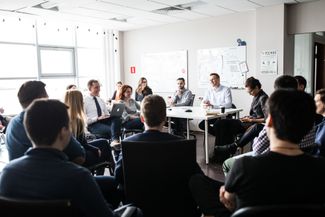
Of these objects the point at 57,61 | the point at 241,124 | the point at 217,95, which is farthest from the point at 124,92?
the point at 57,61

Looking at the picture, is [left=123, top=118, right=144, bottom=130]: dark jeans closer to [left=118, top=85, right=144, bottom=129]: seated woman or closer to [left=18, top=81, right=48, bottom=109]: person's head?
[left=118, top=85, right=144, bottom=129]: seated woman

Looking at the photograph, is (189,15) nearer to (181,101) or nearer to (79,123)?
(181,101)

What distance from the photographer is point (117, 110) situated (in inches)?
183

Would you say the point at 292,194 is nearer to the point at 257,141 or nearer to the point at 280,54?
the point at 257,141

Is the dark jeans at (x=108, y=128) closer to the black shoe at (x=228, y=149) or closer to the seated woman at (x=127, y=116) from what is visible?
the seated woman at (x=127, y=116)

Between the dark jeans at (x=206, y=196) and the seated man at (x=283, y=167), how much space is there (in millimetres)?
374

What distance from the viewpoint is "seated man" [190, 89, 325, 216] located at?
1.17 m

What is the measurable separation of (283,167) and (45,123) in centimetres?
96

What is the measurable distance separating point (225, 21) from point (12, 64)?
14.5 ft

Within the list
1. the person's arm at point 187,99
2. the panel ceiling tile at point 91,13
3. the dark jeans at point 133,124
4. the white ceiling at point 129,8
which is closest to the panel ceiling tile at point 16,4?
the white ceiling at point 129,8

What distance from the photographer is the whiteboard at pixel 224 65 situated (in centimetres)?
616

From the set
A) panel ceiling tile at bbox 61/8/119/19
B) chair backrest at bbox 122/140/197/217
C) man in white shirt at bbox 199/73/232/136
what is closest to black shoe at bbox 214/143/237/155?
man in white shirt at bbox 199/73/232/136

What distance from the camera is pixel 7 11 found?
5.41m

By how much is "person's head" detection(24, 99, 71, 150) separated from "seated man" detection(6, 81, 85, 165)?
87cm
